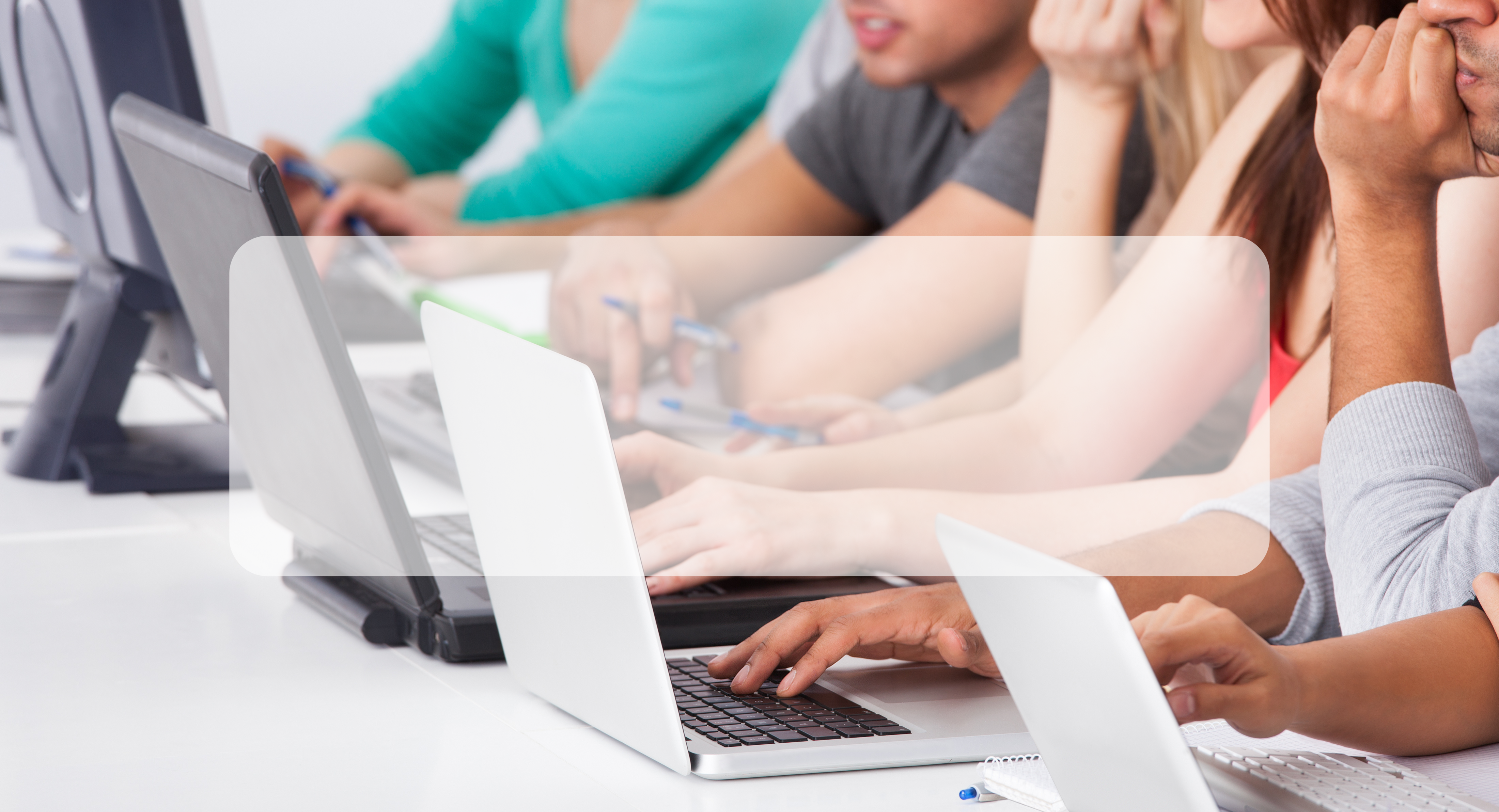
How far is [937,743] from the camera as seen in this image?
53 cm

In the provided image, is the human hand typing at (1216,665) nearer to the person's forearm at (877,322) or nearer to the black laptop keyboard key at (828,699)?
the black laptop keyboard key at (828,699)

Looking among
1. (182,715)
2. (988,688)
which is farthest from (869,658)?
(182,715)

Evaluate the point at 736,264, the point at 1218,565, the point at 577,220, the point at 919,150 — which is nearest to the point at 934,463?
the point at 1218,565

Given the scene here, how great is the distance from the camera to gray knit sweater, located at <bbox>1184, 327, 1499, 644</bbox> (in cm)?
56

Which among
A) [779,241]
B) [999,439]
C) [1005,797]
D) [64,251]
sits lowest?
[1005,797]

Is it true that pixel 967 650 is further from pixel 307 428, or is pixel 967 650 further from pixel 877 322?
pixel 877 322

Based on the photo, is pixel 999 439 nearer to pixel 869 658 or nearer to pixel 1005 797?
pixel 869 658

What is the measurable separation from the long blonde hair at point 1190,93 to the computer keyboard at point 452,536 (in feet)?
1.81

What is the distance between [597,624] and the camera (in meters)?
0.52

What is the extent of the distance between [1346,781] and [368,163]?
6.89 ft

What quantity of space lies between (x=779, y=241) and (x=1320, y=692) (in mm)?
1118


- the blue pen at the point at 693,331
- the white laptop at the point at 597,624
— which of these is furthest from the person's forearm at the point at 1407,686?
the blue pen at the point at 693,331

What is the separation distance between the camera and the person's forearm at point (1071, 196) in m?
1.03
